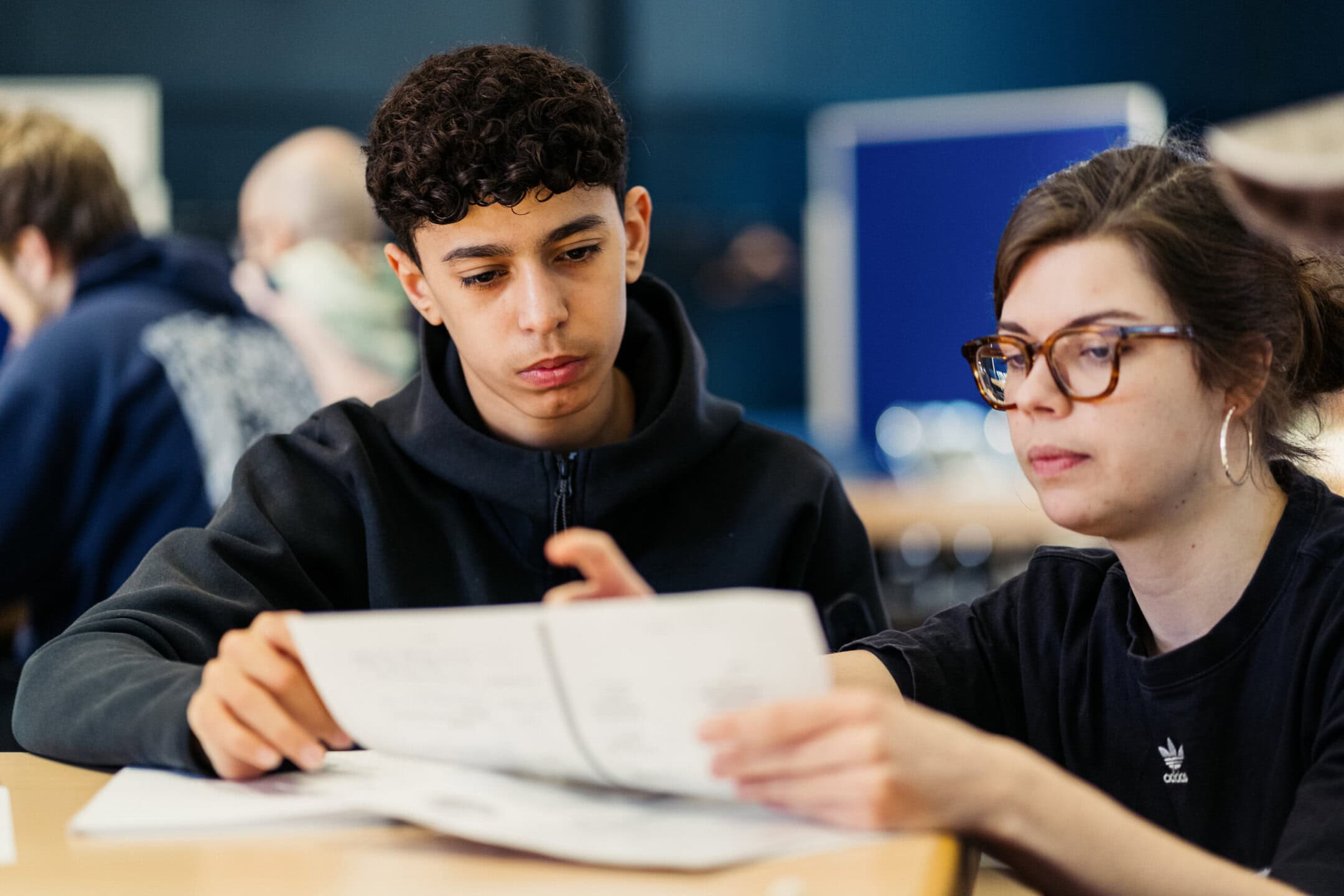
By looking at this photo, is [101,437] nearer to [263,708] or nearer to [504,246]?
[504,246]

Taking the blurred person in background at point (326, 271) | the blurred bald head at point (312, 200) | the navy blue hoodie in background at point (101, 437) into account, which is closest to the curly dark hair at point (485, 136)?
the navy blue hoodie in background at point (101, 437)

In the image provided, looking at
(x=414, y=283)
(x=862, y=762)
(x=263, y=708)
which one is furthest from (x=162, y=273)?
(x=862, y=762)

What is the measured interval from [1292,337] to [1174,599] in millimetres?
235

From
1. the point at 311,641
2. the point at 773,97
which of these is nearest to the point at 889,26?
the point at 773,97

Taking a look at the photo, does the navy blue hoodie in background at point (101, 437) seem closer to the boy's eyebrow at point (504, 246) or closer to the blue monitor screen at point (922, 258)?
the boy's eyebrow at point (504, 246)

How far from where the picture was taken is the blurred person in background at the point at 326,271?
362cm

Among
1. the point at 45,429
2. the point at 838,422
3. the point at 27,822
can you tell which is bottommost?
the point at 838,422

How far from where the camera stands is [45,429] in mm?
2332

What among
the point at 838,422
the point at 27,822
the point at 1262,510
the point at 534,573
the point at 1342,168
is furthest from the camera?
the point at 838,422

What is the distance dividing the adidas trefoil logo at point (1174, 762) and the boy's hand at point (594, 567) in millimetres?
497

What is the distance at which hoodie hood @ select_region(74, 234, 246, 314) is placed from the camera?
102 inches

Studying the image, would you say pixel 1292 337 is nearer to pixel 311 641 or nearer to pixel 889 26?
pixel 311 641

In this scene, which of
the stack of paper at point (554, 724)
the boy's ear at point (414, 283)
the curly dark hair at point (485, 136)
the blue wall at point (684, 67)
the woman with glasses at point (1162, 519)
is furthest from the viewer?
the blue wall at point (684, 67)

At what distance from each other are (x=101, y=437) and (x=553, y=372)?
1.37 metres
